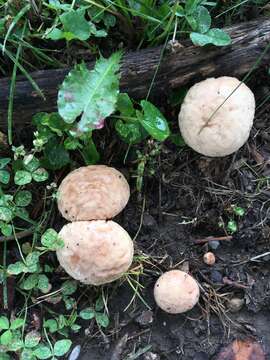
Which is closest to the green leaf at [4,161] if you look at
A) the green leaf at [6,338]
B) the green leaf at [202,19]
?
the green leaf at [6,338]

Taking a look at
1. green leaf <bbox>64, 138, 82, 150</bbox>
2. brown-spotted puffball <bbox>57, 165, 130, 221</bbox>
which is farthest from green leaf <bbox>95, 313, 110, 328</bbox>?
green leaf <bbox>64, 138, 82, 150</bbox>

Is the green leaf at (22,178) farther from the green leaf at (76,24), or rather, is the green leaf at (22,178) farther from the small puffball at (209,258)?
the small puffball at (209,258)

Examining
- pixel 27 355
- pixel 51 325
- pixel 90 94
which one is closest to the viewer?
pixel 90 94

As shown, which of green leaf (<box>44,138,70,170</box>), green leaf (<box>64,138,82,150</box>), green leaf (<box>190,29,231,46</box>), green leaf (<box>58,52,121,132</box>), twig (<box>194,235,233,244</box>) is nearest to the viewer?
green leaf (<box>58,52,121,132</box>)

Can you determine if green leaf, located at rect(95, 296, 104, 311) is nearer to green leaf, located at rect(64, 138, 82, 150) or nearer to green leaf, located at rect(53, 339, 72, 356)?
green leaf, located at rect(53, 339, 72, 356)

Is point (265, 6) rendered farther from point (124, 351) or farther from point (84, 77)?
point (124, 351)

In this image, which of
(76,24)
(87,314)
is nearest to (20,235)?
(87,314)

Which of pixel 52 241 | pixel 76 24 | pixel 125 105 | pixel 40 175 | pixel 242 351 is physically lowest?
pixel 242 351

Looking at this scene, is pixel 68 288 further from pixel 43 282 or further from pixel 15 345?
pixel 15 345
